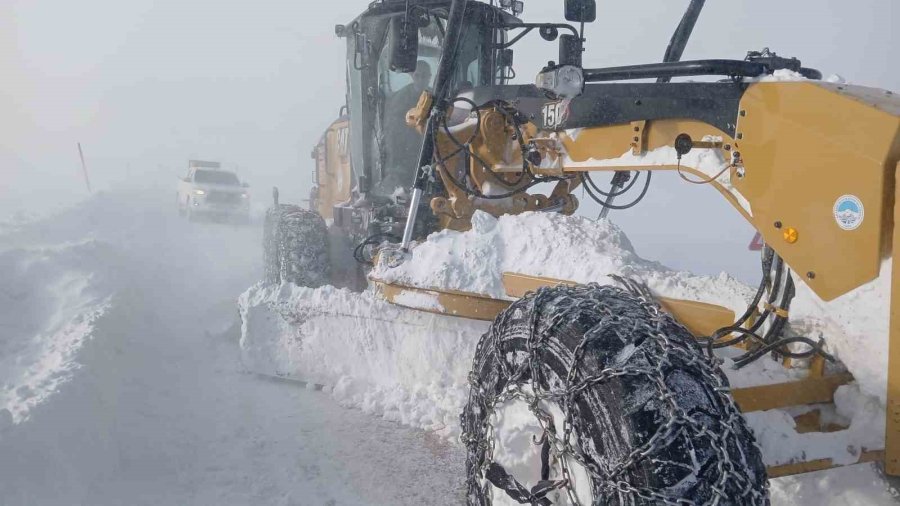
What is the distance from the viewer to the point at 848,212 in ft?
6.20

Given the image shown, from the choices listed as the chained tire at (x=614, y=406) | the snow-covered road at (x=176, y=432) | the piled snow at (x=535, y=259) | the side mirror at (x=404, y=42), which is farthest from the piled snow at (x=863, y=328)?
the side mirror at (x=404, y=42)

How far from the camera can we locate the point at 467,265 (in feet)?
12.9

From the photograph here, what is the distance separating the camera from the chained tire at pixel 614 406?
164 centimetres

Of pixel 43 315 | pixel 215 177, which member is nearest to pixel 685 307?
pixel 43 315

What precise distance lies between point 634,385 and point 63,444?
303 centimetres

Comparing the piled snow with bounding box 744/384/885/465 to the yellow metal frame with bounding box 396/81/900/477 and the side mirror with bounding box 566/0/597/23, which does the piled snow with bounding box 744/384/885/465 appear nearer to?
the yellow metal frame with bounding box 396/81/900/477

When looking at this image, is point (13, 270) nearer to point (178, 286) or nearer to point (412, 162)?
point (178, 286)

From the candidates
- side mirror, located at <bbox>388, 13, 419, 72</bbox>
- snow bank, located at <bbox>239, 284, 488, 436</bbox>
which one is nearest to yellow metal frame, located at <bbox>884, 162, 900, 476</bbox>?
snow bank, located at <bbox>239, 284, 488, 436</bbox>

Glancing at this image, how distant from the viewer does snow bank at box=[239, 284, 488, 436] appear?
172 inches

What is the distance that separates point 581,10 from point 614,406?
309cm

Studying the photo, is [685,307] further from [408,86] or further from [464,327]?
[408,86]

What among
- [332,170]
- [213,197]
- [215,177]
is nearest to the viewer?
[332,170]

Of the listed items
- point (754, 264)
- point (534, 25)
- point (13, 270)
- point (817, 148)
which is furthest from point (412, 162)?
point (754, 264)

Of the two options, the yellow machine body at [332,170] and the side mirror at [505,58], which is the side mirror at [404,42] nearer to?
the side mirror at [505,58]
